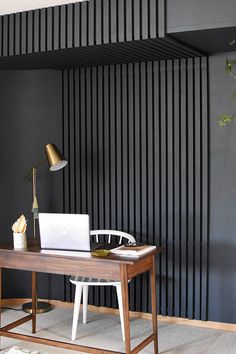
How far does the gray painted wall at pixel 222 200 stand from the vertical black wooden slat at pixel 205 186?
0.04 meters

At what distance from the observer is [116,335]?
4742mm

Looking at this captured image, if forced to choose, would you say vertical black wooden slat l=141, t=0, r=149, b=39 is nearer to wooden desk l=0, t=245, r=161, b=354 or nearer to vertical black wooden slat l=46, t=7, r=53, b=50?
vertical black wooden slat l=46, t=7, r=53, b=50

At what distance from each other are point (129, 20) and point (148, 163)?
1.45 metres

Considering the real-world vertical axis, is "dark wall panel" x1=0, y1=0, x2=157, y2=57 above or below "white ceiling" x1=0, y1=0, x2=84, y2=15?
below

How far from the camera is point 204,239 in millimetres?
4992

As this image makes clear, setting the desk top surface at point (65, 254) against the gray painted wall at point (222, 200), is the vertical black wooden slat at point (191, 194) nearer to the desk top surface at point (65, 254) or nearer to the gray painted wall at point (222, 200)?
the gray painted wall at point (222, 200)

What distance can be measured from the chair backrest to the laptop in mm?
900

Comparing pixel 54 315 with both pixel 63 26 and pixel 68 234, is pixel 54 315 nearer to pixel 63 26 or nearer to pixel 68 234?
pixel 68 234

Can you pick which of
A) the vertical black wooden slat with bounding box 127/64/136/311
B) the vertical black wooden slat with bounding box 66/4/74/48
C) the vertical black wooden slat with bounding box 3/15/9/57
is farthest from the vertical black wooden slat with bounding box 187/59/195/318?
the vertical black wooden slat with bounding box 3/15/9/57

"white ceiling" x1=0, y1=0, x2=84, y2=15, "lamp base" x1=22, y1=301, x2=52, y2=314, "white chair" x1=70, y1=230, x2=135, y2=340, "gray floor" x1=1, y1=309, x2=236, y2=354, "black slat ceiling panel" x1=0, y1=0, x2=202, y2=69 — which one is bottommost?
"gray floor" x1=1, y1=309, x2=236, y2=354

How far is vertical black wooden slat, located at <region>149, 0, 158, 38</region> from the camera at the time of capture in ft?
13.6

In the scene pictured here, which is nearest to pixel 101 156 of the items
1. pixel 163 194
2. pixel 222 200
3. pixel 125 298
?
pixel 163 194

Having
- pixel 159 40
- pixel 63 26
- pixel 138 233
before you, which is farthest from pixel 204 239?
pixel 63 26

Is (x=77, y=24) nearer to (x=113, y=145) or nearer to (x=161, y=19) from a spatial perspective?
(x=161, y=19)
